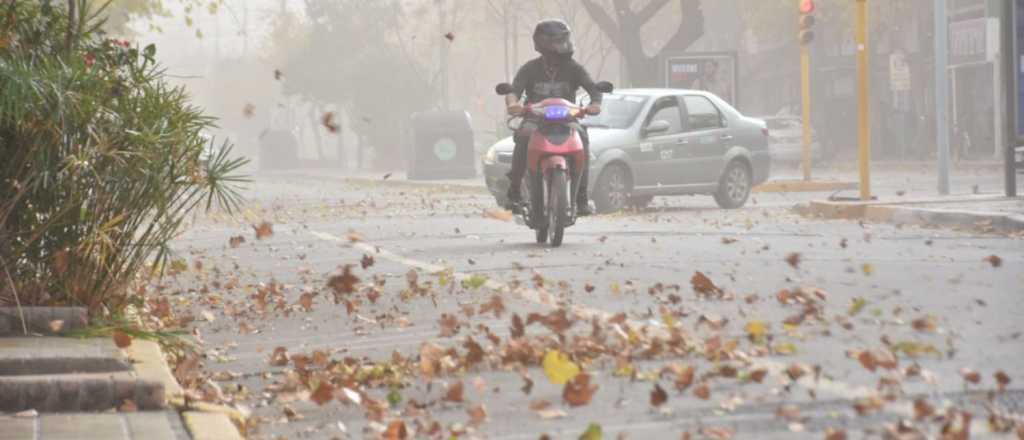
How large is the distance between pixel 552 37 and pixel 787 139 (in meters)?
32.5

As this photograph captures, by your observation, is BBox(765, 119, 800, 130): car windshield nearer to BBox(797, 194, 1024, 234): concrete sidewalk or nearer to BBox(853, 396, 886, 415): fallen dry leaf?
BBox(797, 194, 1024, 234): concrete sidewalk

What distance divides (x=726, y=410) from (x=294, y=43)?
81493 millimetres

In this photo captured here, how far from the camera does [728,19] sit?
67.1 metres

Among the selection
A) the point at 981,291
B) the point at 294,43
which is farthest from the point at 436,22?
the point at 981,291

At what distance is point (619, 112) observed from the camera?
22672mm

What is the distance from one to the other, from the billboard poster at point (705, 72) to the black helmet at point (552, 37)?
60.5ft

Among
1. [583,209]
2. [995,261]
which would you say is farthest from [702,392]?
[583,209]

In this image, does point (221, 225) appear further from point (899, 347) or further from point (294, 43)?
point (294, 43)

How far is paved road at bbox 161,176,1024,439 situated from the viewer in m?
6.23

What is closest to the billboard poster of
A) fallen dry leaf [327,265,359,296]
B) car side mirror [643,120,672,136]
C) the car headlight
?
car side mirror [643,120,672,136]

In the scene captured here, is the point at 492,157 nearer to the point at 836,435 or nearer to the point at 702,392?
the point at 702,392

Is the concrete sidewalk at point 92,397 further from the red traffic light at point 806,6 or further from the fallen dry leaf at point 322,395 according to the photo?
the red traffic light at point 806,6

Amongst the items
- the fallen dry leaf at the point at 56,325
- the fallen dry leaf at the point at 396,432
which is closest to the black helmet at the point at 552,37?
the fallen dry leaf at the point at 56,325

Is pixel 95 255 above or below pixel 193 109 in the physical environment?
below
